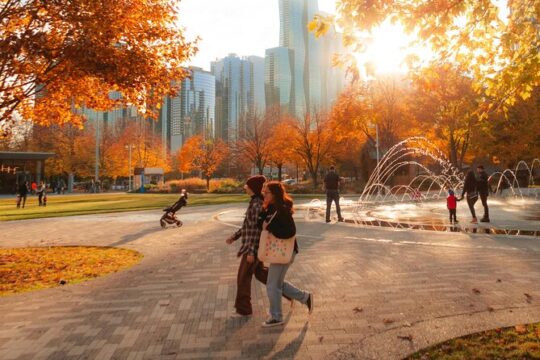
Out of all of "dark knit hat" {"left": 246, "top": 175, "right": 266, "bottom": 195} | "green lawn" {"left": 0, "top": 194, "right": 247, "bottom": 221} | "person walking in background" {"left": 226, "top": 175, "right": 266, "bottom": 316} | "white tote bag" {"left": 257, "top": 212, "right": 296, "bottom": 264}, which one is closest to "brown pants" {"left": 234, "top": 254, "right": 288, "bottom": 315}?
"person walking in background" {"left": 226, "top": 175, "right": 266, "bottom": 316}

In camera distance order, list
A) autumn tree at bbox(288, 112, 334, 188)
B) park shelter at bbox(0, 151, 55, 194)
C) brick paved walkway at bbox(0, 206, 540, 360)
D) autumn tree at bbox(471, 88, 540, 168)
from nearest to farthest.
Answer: brick paved walkway at bbox(0, 206, 540, 360) → autumn tree at bbox(471, 88, 540, 168) → autumn tree at bbox(288, 112, 334, 188) → park shelter at bbox(0, 151, 55, 194)

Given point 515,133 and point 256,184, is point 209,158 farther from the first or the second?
point 256,184

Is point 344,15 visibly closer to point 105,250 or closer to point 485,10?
point 485,10

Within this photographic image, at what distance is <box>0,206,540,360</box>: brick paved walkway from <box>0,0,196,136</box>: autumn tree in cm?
404

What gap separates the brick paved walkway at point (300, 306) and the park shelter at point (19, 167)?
4957 centimetres

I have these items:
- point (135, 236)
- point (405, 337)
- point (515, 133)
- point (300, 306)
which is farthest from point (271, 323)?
A: point (515, 133)

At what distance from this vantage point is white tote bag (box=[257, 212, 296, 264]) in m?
4.77

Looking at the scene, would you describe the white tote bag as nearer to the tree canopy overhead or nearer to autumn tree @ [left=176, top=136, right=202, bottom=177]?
the tree canopy overhead

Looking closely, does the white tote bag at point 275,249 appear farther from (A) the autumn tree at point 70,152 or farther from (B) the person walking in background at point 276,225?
(A) the autumn tree at point 70,152

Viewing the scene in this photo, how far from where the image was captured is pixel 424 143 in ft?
132

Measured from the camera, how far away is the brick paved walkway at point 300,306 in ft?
13.8

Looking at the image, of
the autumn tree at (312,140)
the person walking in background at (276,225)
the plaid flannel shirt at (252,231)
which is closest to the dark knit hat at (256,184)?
the plaid flannel shirt at (252,231)

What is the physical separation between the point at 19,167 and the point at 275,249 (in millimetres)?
57560

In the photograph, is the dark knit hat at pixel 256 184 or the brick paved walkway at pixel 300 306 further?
the dark knit hat at pixel 256 184
